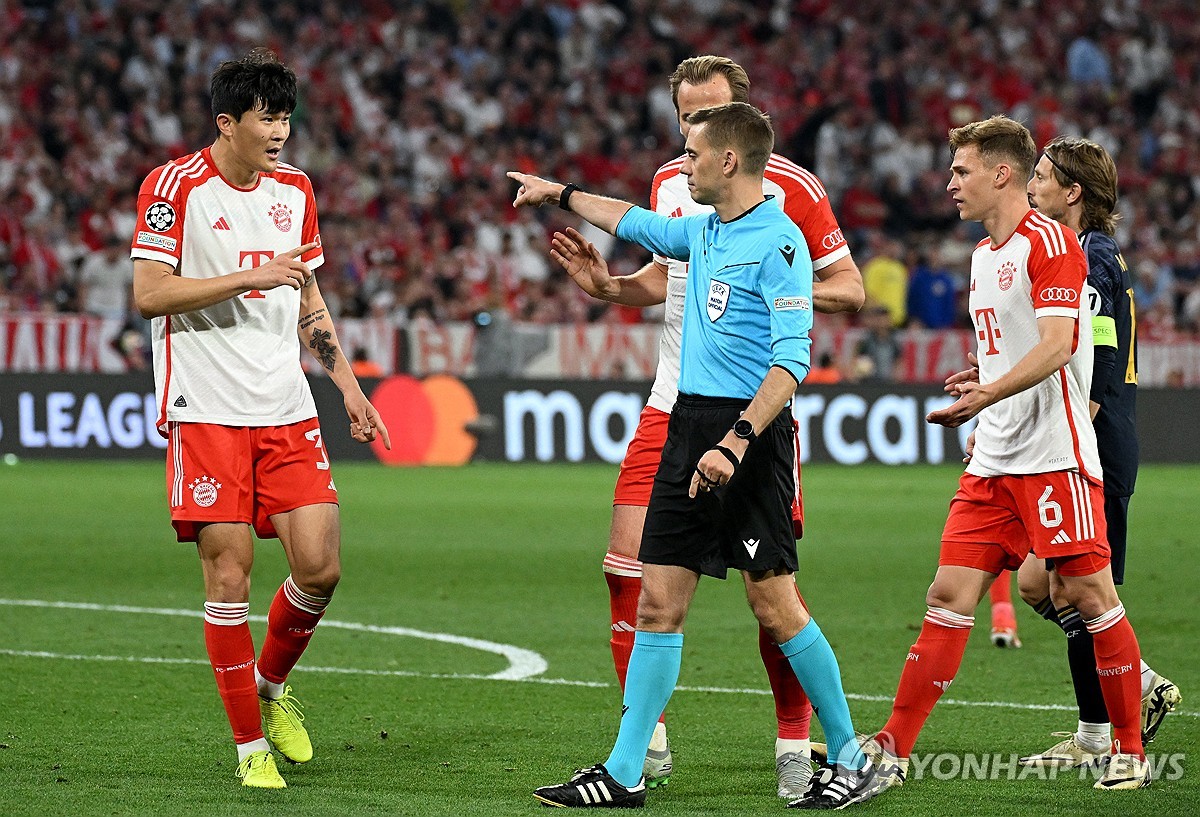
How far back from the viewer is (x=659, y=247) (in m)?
5.32

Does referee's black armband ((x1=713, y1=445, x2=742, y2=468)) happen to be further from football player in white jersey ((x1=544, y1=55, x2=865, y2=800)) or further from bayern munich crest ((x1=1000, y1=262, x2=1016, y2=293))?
bayern munich crest ((x1=1000, y1=262, x2=1016, y2=293))

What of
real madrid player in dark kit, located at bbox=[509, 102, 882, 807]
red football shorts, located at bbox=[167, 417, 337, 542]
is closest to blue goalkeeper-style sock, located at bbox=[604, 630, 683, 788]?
real madrid player in dark kit, located at bbox=[509, 102, 882, 807]

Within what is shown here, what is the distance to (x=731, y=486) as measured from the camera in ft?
16.6

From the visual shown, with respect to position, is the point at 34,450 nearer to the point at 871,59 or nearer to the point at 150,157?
the point at 150,157

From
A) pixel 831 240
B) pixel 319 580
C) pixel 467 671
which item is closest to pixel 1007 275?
pixel 831 240

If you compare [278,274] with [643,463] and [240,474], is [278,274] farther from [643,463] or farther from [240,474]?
[643,463]

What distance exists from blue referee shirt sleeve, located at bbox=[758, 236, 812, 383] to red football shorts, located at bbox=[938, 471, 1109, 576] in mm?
999

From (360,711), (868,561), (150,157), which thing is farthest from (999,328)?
(150,157)

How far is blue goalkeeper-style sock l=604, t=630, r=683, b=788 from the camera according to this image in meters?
5.05

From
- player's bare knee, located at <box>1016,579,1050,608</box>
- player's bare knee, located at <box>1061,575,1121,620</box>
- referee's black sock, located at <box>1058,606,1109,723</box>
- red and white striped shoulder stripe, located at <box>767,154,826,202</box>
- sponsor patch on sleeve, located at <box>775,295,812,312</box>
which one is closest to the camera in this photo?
sponsor patch on sleeve, located at <box>775,295,812,312</box>

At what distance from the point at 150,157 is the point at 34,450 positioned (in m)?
5.36

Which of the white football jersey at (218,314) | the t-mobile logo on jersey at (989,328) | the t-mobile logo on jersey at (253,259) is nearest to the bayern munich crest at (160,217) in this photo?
the white football jersey at (218,314)

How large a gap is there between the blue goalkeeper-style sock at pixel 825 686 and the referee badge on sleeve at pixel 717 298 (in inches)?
37.8

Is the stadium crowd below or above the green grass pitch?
above
